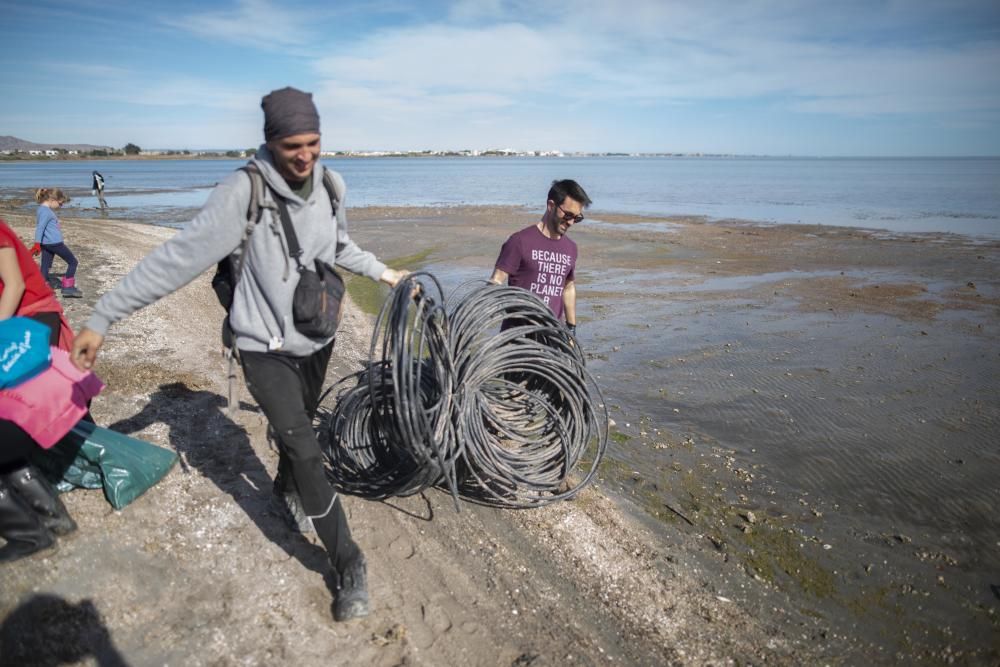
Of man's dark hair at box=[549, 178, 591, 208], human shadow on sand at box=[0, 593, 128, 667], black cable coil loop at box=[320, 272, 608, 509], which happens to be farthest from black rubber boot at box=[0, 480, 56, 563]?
man's dark hair at box=[549, 178, 591, 208]

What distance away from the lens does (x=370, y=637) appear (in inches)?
109

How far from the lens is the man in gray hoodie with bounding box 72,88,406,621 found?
241cm

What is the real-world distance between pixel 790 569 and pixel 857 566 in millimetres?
466

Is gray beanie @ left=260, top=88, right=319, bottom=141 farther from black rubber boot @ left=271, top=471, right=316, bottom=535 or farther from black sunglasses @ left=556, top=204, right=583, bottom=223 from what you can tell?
black sunglasses @ left=556, top=204, right=583, bottom=223

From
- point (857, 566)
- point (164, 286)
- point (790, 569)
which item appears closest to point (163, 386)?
point (164, 286)

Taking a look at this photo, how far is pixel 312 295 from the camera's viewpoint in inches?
103

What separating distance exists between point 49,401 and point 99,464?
0.84 meters

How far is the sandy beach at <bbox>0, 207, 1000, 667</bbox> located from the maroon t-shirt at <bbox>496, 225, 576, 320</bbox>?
162 cm

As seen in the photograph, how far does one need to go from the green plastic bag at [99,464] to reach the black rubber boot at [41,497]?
0.87 ft

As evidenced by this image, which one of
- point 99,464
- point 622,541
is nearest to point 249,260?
point 99,464

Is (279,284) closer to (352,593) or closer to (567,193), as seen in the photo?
(352,593)

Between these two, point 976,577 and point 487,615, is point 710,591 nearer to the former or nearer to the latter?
point 487,615

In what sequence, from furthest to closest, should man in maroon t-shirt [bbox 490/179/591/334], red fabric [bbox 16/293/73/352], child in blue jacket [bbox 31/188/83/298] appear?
1. child in blue jacket [bbox 31/188/83/298]
2. man in maroon t-shirt [bbox 490/179/591/334]
3. red fabric [bbox 16/293/73/352]

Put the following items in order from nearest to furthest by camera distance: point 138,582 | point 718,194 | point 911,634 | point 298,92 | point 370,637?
point 298,92
point 370,637
point 138,582
point 911,634
point 718,194
